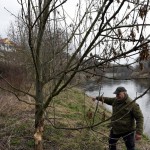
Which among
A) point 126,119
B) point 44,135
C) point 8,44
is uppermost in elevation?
point 8,44

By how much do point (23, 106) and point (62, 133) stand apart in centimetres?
258

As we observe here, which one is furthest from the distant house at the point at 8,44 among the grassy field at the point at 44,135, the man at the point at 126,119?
the man at the point at 126,119

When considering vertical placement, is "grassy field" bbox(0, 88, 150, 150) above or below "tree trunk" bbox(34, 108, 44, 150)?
below

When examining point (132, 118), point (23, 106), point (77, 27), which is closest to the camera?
point (77, 27)

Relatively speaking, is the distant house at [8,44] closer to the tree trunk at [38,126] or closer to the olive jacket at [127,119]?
the olive jacket at [127,119]

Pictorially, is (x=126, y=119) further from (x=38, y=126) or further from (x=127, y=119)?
(x=38, y=126)

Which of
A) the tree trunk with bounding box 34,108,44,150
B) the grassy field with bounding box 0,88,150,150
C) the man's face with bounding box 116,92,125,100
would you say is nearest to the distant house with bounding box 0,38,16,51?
the grassy field with bounding box 0,88,150,150

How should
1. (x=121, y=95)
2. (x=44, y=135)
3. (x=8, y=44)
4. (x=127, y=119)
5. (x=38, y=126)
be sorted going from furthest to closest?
(x=8, y=44), (x=44, y=135), (x=127, y=119), (x=121, y=95), (x=38, y=126)

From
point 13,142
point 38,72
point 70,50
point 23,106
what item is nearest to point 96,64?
point 38,72

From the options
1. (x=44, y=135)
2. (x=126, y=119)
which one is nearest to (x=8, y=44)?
(x=44, y=135)

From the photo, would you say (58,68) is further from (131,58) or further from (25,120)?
(25,120)

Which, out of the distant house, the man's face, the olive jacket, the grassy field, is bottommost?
the grassy field

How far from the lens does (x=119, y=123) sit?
5945 mm

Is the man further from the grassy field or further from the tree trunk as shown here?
the tree trunk
